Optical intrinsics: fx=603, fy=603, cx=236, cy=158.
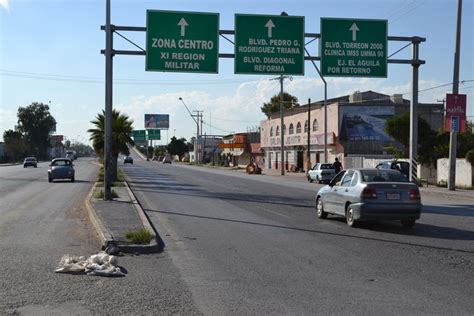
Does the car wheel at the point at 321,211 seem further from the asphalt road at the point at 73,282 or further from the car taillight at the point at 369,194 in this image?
the asphalt road at the point at 73,282

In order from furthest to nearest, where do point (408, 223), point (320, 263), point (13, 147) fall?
1. point (13, 147)
2. point (408, 223)
3. point (320, 263)

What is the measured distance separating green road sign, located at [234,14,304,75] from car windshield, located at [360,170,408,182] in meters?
9.93

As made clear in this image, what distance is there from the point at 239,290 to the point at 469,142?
38.6 meters

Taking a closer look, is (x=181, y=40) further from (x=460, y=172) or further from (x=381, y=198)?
(x=460, y=172)

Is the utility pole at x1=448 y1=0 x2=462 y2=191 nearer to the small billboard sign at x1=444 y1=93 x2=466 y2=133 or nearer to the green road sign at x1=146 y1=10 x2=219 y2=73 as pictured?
the small billboard sign at x1=444 y1=93 x2=466 y2=133

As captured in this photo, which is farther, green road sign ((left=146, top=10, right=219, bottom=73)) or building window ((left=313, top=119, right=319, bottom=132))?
building window ((left=313, top=119, right=319, bottom=132))

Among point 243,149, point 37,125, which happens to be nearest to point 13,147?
point 37,125

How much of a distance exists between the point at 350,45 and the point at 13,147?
11860 cm

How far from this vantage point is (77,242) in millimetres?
12250

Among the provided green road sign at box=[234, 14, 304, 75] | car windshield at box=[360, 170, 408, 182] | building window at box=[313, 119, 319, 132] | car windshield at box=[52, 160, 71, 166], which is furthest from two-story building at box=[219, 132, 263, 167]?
car windshield at box=[360, 170, 408, 182]

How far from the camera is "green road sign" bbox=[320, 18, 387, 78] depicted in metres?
24.4

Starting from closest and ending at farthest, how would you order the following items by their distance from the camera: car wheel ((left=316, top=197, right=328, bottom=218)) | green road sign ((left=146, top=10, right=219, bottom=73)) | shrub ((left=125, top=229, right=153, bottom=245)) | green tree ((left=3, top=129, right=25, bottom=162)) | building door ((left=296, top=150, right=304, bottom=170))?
shrub ((left=125, top=229, right=153, bottom=245)) < car wheel ((left=316, top=197, right=328, bottom=218)) < green road sign ((left=146, top=10, right=219, bottom=73)) < building door ((left=296, top=150, right=304, bottom=170)) < green tree ((left=3, top=129, right=25, bottom=162))

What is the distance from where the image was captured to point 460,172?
34.6m

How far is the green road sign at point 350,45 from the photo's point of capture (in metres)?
24.4
